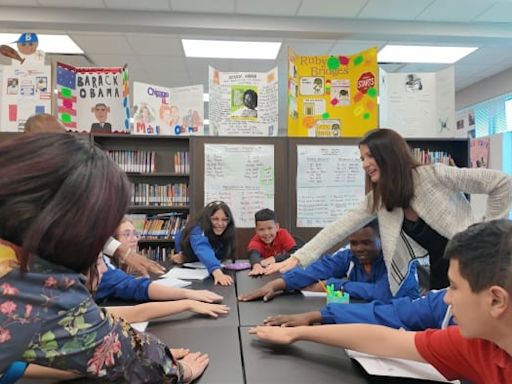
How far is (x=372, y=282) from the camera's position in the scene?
6.07 feet

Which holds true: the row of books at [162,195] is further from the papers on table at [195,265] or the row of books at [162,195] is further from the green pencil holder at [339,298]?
the green pencil holder at [339,298]

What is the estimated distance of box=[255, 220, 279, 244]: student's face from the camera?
10.3 feet

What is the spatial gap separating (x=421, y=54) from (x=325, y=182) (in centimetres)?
265

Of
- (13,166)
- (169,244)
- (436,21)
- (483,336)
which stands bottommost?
(169,244)

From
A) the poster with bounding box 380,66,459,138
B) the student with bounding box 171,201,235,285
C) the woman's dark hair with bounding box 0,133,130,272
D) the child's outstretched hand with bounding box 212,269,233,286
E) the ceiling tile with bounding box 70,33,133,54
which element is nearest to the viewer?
the woman's dark hair with bounding box 0,133,130,272

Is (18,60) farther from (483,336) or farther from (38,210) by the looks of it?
(483,336)

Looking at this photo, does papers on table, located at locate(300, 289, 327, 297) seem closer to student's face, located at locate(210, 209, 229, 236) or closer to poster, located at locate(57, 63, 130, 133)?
student's face, located at locate(210, 209, 229, 236)

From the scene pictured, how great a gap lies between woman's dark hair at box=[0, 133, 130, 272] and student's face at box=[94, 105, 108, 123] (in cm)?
335

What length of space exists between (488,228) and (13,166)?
2.74 ft

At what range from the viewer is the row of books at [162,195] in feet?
13.3

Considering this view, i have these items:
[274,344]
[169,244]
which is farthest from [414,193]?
[169,244]

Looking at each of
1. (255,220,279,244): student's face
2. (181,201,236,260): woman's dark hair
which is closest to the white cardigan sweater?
(181,201,236,260): woman's dark hair

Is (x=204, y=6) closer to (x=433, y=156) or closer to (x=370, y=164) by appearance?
(x=433, y=156)

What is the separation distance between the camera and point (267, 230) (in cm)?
314
